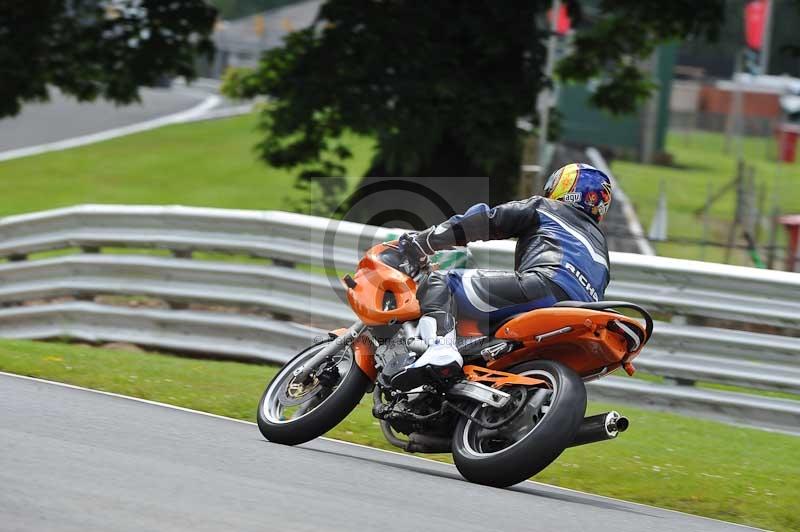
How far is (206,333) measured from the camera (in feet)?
36.1

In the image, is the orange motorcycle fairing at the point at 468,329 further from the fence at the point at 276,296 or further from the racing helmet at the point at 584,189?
the fence at the point at 276,296

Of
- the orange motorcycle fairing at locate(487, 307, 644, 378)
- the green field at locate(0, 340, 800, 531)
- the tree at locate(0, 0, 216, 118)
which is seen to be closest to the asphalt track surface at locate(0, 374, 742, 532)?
the green field at locate(0, 340, 800, 531)

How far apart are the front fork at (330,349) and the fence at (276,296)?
286 cm

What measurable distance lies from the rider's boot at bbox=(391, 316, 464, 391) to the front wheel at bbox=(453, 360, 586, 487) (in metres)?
0.24

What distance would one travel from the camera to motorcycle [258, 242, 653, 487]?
622 cm

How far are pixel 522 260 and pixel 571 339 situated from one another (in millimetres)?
631

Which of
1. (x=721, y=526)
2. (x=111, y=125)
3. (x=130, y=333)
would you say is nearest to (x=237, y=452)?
(x=721, y=526)

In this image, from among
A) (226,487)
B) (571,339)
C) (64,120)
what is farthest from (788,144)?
(226,487)

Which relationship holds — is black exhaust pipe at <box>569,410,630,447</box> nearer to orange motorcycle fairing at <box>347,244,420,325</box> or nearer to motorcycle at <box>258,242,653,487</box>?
motorcycle at <box>258,242,653,487</box>

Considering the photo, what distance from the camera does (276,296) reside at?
1080cm

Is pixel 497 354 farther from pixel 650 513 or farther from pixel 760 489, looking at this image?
pixel 760 489

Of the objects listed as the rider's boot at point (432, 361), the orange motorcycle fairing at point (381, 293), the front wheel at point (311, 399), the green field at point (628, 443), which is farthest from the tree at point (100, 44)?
the rider's boot at point (432, 361)

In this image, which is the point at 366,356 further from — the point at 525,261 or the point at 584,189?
the point at 584,189

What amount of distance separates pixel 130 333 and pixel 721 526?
6.27 meters
